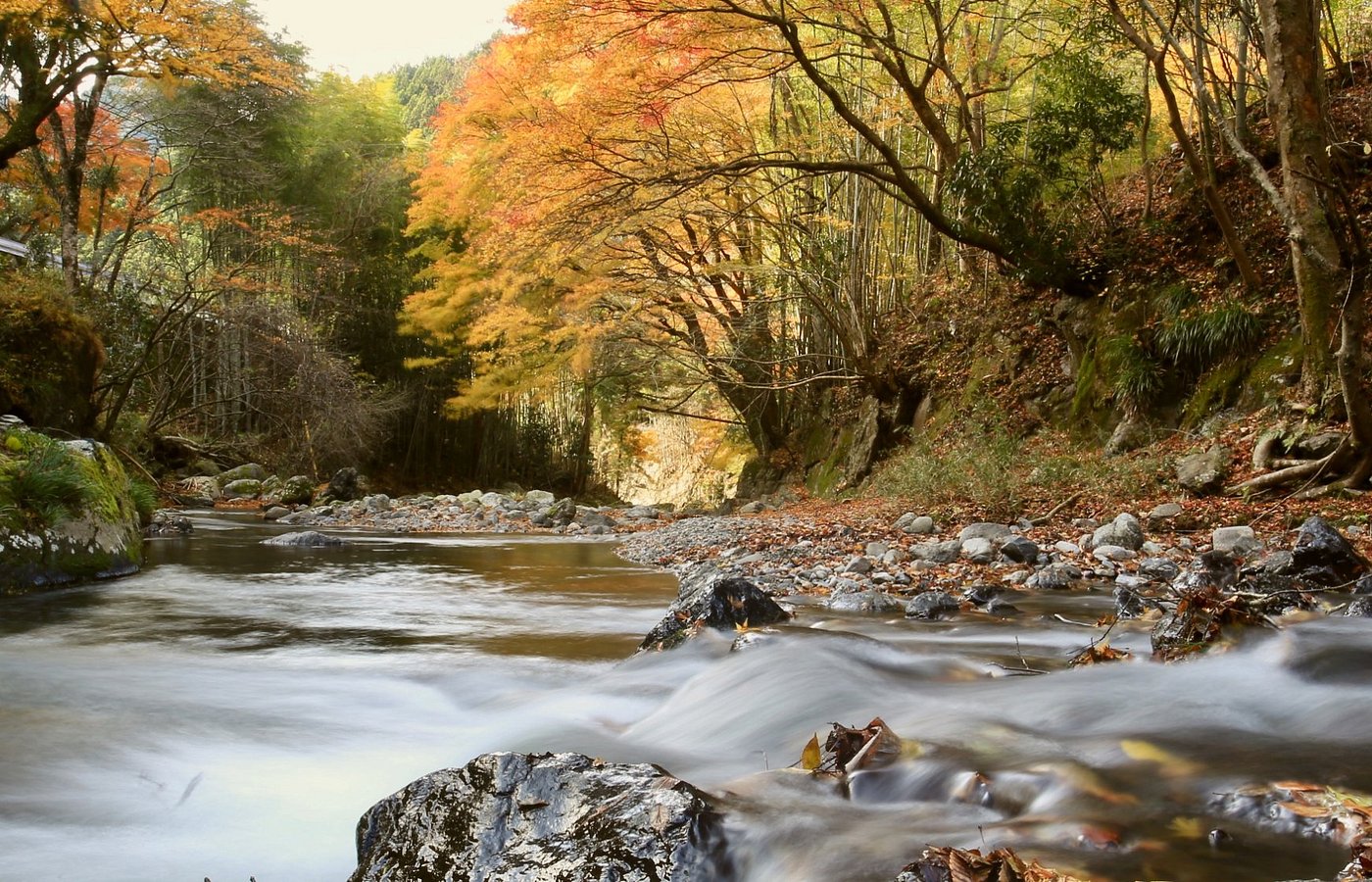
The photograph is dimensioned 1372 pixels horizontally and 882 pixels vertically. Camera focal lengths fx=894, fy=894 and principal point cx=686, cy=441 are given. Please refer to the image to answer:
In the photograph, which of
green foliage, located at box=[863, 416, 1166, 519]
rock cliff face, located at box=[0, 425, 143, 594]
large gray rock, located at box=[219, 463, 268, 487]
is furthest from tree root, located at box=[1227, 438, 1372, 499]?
large gray rock, located at box=[219, 463, 268, 487]

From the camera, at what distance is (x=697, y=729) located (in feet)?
9.17

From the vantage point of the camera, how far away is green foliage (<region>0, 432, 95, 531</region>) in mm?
5621

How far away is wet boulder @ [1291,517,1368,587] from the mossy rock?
1091 centimetres

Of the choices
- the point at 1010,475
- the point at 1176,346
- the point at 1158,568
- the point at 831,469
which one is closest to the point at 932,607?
the point at 1158,568

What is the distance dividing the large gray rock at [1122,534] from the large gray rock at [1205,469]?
0.93 meters

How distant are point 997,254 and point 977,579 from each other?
4897 millimetres

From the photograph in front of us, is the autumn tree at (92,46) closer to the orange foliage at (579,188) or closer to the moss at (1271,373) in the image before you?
the orange foliage at (579,188)

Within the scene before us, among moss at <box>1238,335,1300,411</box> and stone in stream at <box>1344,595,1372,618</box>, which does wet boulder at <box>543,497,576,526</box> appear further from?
stone in stream at <box>1344,595,1372,618</box>

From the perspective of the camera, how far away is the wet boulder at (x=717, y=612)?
3719mm

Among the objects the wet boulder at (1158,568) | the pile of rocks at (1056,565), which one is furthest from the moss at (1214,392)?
the wet boulder at (1158,568)

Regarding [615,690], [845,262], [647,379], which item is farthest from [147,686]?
[647,379]

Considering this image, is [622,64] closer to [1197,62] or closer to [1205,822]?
[1197,62]

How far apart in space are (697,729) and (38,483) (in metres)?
5.26

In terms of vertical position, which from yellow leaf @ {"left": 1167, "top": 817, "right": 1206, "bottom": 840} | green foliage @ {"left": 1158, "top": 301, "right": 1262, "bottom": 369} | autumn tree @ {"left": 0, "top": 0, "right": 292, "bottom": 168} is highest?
autumn tree @ {"left": 0, "top": 0, "right": 292, "bottom": 168}
